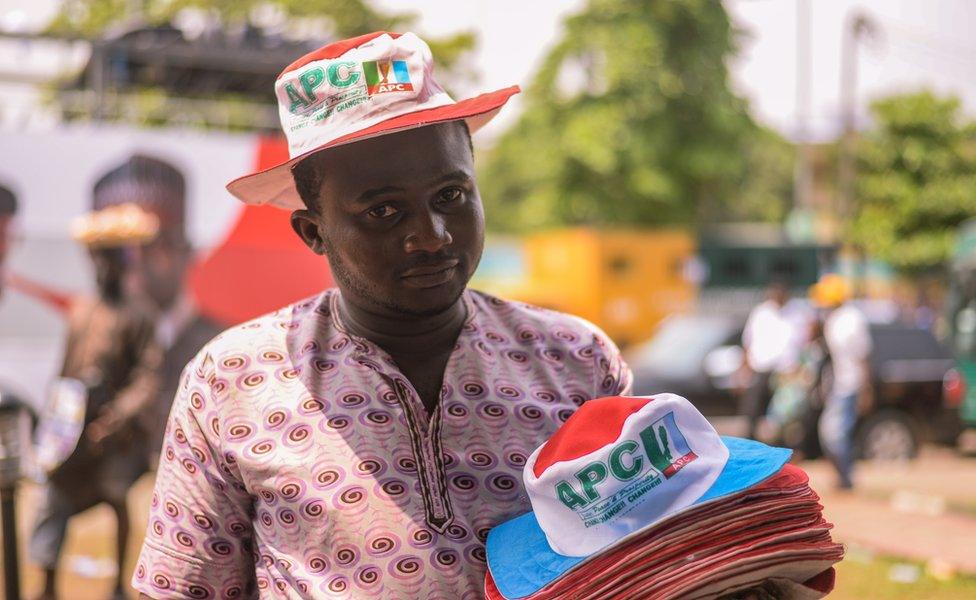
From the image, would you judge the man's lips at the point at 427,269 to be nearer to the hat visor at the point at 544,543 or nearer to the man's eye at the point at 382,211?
the man's eye at the point at 382,211

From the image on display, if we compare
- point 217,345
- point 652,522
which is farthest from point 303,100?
point 652,522

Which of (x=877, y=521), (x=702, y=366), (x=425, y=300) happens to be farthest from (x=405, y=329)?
(x=702, y=366)

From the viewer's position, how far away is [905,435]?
11.8m

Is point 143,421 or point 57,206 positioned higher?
point 57,206

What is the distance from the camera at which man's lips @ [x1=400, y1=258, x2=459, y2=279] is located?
5.43 feet

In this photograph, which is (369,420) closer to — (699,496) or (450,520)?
(450,520)

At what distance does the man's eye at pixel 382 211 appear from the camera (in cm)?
165

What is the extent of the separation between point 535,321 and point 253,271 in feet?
27.6

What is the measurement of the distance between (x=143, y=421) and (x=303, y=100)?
4.88m

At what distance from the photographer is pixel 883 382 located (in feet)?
38.3

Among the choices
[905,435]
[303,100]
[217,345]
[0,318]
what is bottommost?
[905,435]

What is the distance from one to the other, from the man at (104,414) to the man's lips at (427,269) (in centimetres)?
477

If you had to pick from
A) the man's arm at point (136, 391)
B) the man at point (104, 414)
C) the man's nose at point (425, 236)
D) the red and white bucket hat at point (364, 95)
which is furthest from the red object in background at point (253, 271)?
the man's nose at point (425, 236)

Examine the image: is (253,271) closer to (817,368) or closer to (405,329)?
(817,368)
